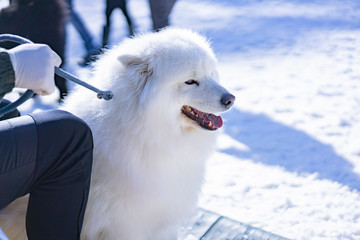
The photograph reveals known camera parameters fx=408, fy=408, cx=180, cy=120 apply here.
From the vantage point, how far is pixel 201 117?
1.95 metres

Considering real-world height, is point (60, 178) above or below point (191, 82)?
below

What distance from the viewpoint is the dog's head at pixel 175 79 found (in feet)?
5.99

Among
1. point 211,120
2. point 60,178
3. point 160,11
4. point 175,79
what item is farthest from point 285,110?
point 60,178

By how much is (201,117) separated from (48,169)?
75 centimetres

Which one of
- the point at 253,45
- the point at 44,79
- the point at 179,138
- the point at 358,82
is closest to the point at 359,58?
the point at 358,82

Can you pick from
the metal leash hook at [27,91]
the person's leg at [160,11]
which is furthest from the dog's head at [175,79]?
the person's leg at [160,11]

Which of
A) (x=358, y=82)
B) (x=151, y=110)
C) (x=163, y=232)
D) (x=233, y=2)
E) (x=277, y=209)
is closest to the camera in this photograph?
(x=151, y=110)

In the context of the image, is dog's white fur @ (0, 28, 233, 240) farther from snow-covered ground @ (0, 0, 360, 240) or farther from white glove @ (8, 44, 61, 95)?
snow-covered ground @ (0, 0, 360, 240)

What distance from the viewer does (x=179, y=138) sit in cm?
193

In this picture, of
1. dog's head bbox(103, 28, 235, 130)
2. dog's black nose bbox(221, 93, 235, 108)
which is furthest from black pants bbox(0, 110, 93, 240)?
dog's black nose bbox(221, 93, 235, 108)

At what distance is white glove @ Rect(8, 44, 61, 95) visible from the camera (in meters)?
1.40

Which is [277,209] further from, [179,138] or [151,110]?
[151,110]

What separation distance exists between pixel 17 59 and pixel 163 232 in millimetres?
1139

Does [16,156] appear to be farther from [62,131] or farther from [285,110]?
[285,110]
